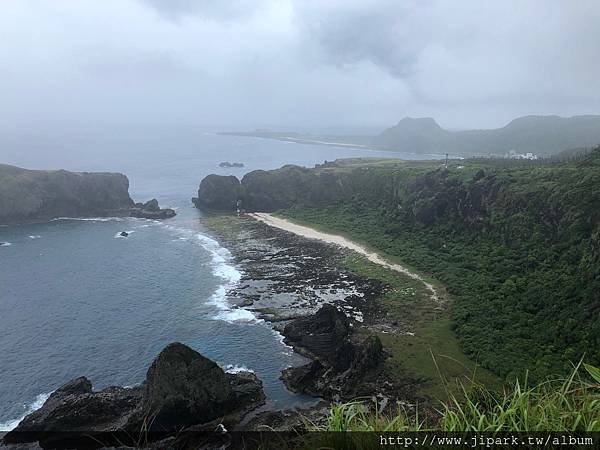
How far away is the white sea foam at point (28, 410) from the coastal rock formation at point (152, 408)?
4.97 feet

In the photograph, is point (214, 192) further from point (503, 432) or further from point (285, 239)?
point (503, 432)

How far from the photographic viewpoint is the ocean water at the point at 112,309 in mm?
37781

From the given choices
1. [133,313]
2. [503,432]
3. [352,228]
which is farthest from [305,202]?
[503,432]

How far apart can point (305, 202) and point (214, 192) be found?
2000cm

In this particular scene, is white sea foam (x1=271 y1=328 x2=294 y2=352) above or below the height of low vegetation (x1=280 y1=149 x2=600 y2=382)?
below

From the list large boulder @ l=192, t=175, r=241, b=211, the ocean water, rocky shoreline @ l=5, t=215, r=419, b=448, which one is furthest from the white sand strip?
the ocean water

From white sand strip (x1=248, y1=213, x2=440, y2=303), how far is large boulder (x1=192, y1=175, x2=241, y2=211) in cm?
836

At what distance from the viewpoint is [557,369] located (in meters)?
34.8

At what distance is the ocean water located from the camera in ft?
124

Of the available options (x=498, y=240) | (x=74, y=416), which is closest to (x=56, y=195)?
(x=74, y=416)

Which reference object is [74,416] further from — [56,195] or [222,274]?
[56,195]

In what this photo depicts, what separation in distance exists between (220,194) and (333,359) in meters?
71.8

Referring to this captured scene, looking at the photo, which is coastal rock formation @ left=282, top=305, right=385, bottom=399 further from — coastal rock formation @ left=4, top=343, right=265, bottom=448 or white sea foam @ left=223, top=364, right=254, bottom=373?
coastal rock formation @ left=4, top=343, right=265, bottom=448

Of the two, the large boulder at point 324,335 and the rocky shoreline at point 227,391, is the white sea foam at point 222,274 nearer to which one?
the rocky shoreline at point 227,391
